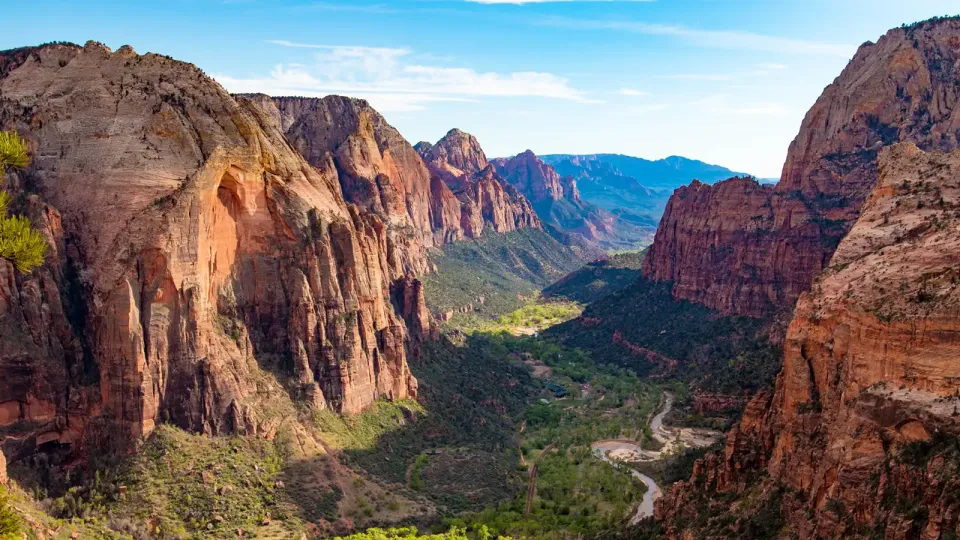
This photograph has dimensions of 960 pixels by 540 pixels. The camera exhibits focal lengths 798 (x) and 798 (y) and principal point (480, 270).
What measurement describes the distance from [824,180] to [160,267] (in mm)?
98010

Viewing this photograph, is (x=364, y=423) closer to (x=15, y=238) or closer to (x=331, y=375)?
(x=331, y=375)

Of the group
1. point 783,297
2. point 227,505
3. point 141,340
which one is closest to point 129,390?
point 141,340

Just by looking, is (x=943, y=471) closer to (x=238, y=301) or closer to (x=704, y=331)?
(x=238, y=301)

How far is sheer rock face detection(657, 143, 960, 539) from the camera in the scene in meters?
37.4

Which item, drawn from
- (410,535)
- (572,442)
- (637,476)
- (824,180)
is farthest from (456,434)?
(824,180)

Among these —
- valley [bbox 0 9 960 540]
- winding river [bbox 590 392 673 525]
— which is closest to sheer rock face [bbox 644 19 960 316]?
valley [bbox 0 9 960 540]

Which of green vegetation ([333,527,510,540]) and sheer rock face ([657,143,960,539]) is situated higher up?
sheer rock face ([657,143,960,539])

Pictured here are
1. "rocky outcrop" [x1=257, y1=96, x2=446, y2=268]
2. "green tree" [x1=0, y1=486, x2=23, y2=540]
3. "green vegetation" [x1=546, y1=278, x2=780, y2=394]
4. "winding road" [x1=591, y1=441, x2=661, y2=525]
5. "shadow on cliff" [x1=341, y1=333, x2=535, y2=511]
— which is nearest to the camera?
"green tree" [x1=0, y1=486, x2=23, y2=540]

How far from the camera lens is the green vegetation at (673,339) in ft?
329

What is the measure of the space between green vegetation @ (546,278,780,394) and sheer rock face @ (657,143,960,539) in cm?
3815

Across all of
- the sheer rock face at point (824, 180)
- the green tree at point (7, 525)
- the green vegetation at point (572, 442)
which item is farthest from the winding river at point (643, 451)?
the green tree at point (7, 525)

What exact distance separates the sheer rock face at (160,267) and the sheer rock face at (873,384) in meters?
38.0

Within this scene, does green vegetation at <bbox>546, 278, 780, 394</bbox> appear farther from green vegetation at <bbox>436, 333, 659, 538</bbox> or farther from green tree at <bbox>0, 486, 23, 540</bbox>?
green tree at <bbox>0, 486, 23, 540</bbox>

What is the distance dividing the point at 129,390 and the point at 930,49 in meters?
126
